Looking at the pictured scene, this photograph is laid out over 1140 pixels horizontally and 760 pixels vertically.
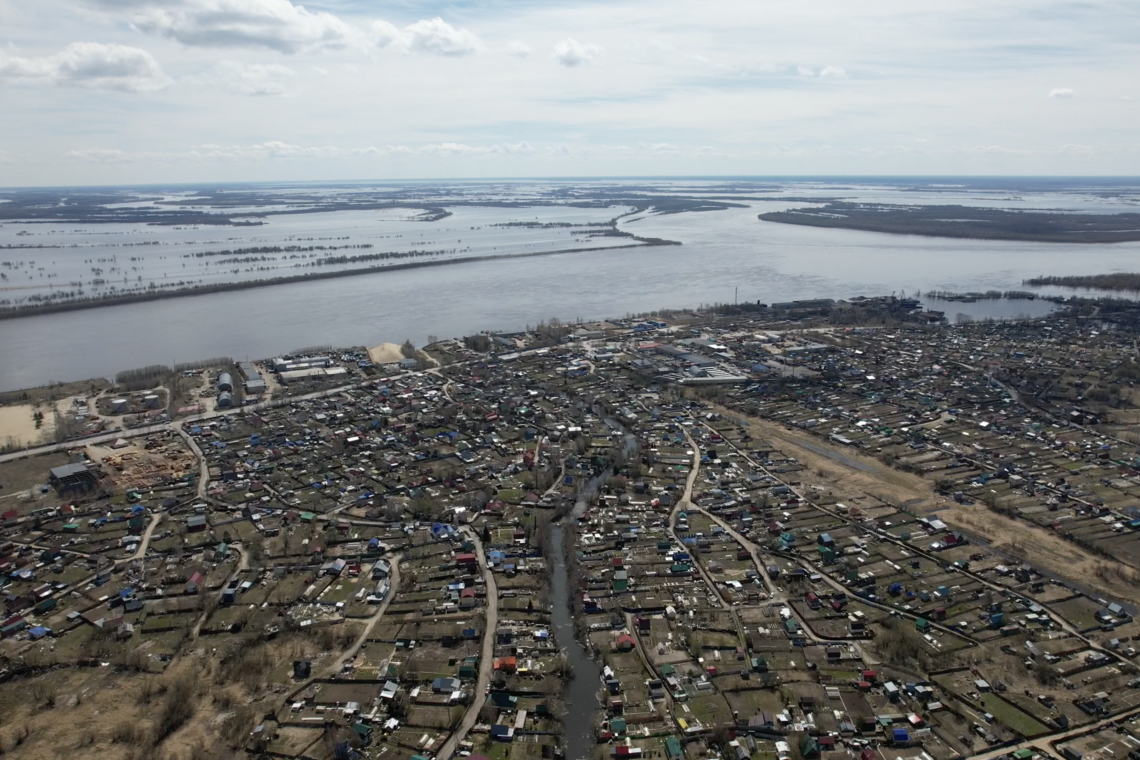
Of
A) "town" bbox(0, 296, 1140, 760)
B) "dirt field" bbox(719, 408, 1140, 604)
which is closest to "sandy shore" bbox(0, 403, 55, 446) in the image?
"town" bbox(0, 296, 1140, 760)

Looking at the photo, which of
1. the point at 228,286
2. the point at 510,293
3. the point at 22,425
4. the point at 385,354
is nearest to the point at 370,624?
the point at 22,425

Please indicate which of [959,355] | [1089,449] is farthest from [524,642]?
[959,355]

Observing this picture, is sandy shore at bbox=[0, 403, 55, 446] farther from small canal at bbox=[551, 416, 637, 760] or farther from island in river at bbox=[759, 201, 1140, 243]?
island in river at bbox=[759, 201, 1140, 243]

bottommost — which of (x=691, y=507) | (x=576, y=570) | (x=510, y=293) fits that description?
(x=576, y=570)

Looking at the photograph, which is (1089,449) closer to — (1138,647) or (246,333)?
(1138,647)

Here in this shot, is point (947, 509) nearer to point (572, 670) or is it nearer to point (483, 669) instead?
point (572, 670)
